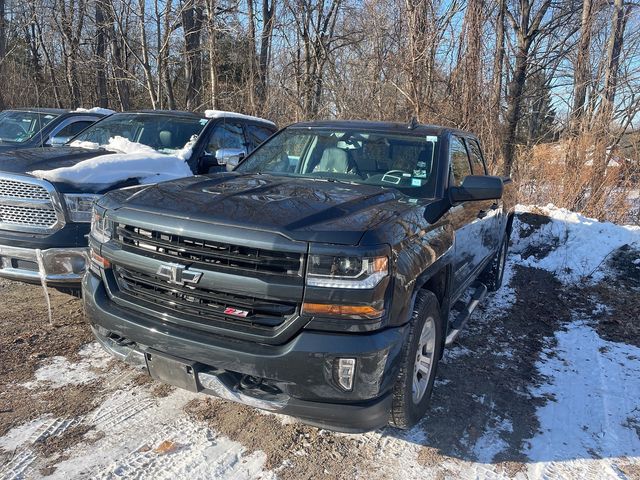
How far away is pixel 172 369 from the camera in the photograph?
8.56 ft

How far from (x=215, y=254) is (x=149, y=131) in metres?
4.46

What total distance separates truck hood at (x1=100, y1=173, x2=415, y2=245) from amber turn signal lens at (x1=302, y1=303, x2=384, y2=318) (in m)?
0.31

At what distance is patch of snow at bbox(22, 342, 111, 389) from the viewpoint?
137 inches

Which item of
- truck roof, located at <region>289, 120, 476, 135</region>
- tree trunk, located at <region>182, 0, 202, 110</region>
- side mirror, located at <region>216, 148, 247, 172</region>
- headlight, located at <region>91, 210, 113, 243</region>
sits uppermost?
tree trunk, located at <region>182, 0, 202, 110</region>

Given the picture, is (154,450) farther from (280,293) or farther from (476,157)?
(476,157)

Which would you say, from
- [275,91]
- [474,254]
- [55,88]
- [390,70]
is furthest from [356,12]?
[474,254]

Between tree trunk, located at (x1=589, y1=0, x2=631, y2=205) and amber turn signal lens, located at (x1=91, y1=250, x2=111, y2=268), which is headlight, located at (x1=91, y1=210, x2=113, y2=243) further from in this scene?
tree trunk, located at (x1=589, y1=0, x2=631, y2=205)

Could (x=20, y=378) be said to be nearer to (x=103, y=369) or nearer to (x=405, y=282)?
(x=103, y=369)

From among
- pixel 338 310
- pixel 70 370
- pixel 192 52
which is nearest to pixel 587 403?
pixel 338 310

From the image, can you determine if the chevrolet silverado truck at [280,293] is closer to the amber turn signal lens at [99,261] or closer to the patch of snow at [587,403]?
the amber turn signal lens at [99,261]

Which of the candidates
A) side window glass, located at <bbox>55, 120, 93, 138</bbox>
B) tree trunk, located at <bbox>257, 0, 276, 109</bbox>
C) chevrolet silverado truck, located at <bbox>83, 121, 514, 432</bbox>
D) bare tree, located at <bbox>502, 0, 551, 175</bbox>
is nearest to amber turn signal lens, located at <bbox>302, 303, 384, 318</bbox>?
chevrolet silverado truck, located at <bbox>83, 121, 514, 432</bbox>

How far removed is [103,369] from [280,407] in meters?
1.87

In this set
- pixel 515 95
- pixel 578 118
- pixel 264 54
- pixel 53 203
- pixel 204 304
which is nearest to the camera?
pixel 204 304

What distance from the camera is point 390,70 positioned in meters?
12.4
